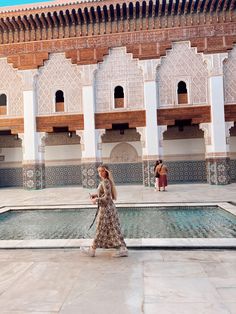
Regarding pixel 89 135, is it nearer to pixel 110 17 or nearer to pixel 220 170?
pixel 110 17

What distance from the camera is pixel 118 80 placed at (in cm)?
970

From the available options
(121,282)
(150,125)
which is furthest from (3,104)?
(121,282)

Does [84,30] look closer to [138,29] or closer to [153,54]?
[138,29]

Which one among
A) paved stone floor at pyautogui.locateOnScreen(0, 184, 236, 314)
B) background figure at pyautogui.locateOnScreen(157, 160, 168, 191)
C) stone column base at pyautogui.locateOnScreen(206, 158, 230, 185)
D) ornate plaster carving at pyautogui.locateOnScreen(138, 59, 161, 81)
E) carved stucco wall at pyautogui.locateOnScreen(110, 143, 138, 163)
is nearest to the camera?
paved stone floor at pyautogui.locateOnScreen(0, 184, 236, 314)

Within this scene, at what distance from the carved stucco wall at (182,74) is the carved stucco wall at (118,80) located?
0.71 m

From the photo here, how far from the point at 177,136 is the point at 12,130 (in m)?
5.75

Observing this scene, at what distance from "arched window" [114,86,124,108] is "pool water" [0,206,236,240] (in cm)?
500

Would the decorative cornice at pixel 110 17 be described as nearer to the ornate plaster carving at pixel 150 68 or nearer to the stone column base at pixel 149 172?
the ornate plaster carving at pixel 150 68

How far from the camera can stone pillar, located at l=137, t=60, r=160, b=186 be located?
31.0 feet

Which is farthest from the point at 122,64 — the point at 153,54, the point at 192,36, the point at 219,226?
the point at 219,226

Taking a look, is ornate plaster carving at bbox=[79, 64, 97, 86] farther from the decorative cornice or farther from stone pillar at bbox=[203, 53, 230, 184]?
stone pillar at bbox=[203, 53, 230, 184]

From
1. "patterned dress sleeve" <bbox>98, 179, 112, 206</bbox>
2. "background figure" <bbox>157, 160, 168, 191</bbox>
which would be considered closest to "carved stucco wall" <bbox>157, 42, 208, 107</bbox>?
"background figure" <bbox>157, 160, 168, 191</bbox>

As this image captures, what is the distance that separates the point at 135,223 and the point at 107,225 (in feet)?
5.15

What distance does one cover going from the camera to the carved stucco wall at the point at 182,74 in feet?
31.0
